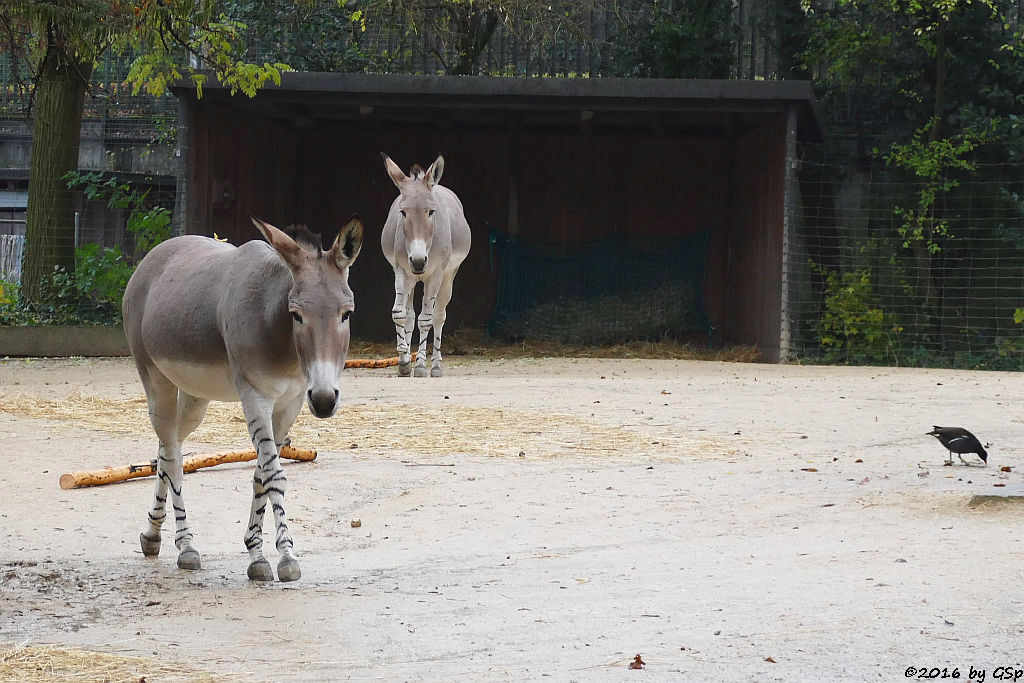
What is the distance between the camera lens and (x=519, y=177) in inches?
731

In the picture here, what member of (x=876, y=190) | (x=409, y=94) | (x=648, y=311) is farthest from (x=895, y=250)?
(x=409, y=94)

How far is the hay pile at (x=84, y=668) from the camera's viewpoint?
3408mm

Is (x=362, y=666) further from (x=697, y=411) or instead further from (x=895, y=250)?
(x=895, y=250)

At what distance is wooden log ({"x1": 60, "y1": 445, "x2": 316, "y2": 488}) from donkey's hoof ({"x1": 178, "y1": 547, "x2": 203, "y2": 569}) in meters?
1.21

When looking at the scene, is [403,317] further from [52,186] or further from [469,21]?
[469,21]

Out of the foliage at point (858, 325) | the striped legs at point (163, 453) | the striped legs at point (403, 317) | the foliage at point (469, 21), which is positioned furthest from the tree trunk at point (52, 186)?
the striped legs at point (163, 453)

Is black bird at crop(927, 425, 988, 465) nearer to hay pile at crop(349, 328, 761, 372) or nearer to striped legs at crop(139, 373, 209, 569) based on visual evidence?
striped legs at crop(139, 373, 209, 569)

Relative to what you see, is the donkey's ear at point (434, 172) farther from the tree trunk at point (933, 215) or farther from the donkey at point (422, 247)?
the tree trunk at point (933, 215)

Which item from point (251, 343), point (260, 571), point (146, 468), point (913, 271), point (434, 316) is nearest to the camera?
point (251, 343)

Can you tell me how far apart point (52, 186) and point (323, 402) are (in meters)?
12.7

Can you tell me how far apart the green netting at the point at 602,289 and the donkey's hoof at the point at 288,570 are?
519 inches

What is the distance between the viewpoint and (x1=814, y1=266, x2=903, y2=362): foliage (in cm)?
1502

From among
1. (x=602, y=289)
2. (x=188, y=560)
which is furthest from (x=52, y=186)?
(x=188, y=560)

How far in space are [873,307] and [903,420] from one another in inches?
276
